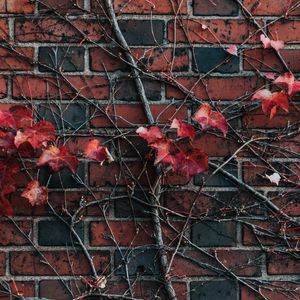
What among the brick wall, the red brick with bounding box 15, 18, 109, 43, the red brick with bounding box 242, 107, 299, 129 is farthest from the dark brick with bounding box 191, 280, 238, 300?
the red brick with bounding box 15, 18, 109, 43

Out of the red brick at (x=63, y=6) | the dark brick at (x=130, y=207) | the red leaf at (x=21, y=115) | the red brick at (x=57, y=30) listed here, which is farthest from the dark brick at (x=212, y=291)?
the red brick at (x=63, y=6)

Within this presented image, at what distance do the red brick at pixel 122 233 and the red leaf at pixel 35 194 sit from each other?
18 centimetres

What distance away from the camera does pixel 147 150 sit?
1.97 m

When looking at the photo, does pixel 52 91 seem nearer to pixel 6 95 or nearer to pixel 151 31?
pixel 6 95

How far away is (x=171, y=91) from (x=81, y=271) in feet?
2.14

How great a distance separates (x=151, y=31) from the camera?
6.46 feet

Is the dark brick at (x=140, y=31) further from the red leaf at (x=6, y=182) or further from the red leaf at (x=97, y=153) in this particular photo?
the red leaf at (x=6, y=182)

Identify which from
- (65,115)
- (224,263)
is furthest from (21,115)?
(224,263)

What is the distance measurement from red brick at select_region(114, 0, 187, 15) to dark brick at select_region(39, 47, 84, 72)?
0.62 feet

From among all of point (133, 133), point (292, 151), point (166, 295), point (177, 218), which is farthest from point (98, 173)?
point (292, 151)

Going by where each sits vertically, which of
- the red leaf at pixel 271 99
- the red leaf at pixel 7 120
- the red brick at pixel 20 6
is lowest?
the red leaf at pixel 7 120

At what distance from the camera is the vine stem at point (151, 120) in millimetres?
1959

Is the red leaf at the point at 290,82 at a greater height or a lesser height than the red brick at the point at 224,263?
greater

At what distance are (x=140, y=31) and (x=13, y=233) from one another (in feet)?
2.52
